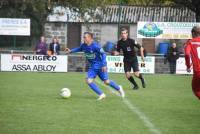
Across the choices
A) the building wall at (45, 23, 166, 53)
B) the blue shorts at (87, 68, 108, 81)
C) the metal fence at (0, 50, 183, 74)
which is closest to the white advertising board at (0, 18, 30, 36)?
the metal fence at (0, 50, 183, 74)

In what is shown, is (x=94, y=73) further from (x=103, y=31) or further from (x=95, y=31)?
(x=103, y=31)

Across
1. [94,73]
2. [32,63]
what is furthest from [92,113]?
[32,63]

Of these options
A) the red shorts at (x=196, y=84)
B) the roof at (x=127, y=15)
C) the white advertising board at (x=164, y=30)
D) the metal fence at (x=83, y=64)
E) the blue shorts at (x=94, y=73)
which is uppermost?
the roof at (x=127, y=15)

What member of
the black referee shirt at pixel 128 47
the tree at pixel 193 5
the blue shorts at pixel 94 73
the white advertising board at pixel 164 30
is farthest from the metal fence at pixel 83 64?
the blue shorts at pixel 94 73

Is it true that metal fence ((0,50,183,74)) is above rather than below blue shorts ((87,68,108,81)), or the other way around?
below

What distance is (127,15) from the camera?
166ft

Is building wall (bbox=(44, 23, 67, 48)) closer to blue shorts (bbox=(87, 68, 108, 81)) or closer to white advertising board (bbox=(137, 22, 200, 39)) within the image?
white advertising board (bbox=(137, 22, 200, 39))

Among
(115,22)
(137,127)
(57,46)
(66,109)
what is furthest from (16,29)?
(137,127)

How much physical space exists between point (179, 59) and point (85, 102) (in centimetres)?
1813

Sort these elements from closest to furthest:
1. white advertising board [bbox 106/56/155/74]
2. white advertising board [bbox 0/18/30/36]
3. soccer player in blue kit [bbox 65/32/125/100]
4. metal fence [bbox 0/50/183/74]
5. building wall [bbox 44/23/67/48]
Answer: soccer player in blue kit [bbox 65/32/125/100], white advertising board [bbox 106/56/155/74], metal fence [bbox 0/50/183/74], white advertising board [bbox 0/18/30/36], building wall [bbox 44/23/67/48]

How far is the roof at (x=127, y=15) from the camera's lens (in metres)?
47.8

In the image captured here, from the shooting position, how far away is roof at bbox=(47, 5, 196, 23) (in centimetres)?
4775

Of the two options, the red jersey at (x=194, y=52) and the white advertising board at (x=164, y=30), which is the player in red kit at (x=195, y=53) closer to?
the red jersey at (x=194, y=52)

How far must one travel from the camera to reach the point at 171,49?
32.8m
